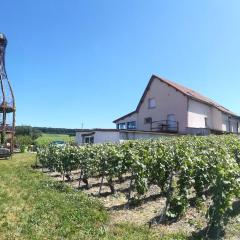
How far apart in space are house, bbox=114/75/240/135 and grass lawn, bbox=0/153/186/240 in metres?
23.0

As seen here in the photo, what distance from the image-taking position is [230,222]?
831 centimetres

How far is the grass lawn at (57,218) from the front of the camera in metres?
7.96

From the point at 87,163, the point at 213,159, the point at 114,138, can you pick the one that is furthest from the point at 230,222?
the point at 114,138

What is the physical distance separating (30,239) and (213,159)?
18.7ft

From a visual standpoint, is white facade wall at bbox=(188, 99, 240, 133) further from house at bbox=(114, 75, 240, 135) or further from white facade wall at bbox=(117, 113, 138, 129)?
white facade wall at bbox=(117, 113, 138, 129)

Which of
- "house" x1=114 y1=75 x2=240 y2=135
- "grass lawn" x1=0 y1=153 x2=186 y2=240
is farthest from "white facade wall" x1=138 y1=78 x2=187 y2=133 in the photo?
"grass lawn" x1=0 y1=153 x2=186 y2=240

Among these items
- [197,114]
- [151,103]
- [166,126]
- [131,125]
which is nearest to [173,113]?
[166,126]

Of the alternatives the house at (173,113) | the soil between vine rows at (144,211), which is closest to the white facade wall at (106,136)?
the house at (173,113)

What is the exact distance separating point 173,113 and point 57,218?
1158 inches

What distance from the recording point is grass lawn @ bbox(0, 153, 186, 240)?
796 centimetres

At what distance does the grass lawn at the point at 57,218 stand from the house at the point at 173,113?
2299 cm

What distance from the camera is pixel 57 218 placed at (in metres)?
9.35

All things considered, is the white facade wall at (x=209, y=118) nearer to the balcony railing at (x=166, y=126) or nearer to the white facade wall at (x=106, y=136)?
the balcony railing at (x=166, y=126)

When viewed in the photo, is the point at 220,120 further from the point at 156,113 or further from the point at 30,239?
the point at 30,239
